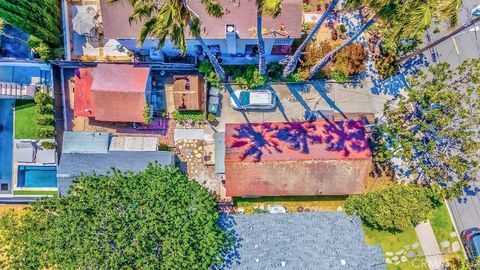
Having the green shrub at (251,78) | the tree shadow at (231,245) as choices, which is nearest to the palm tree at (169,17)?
the green shrub at (251,78)

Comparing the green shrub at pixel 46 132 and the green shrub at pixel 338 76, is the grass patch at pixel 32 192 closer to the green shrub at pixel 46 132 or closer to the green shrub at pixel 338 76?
the green shrub at pixel 46 132

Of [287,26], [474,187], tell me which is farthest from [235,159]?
[474,187]

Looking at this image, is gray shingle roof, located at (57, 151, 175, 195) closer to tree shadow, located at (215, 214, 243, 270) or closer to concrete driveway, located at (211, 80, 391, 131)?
concrete driveway, located at (211, 80, 391, 131)

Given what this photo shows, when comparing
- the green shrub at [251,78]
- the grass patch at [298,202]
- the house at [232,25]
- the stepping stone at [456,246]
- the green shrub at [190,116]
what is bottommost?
the stepping stone at [456,246]

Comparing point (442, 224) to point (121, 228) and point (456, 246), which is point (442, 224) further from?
point (121, 228)

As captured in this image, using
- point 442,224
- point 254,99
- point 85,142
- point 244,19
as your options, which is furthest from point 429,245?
point 85,142

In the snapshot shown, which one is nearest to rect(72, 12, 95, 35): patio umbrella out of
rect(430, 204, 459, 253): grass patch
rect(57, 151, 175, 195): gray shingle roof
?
rect(57, 151, 175, 195): gray shingle roof
